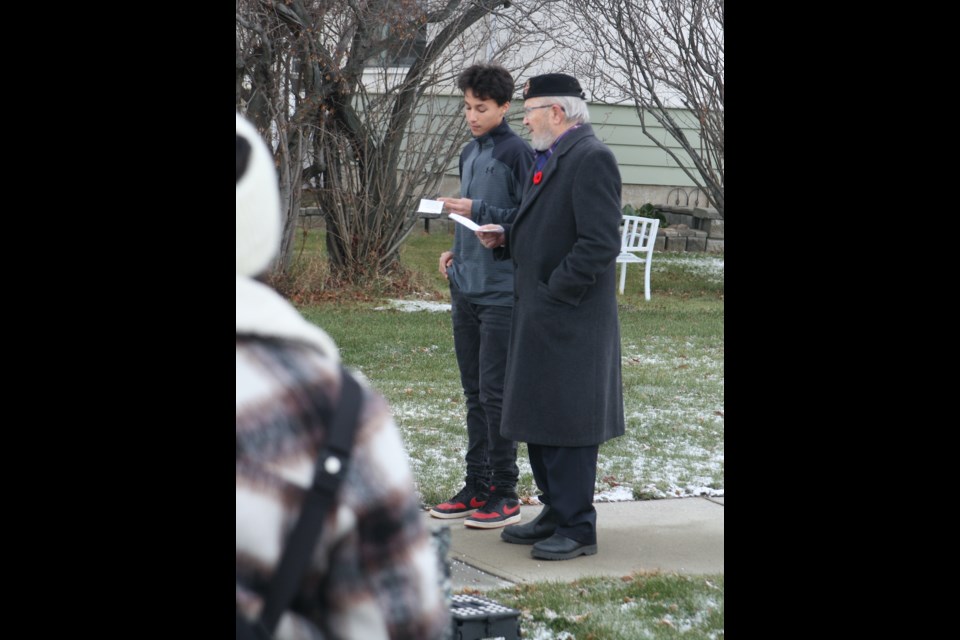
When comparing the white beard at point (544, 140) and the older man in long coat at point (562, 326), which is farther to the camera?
the white beard at point (544, 140)

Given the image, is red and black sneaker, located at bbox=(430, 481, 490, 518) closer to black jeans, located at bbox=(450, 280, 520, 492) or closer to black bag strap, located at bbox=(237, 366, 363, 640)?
black jeans, located at bbox=(450, 280, 520, 492)

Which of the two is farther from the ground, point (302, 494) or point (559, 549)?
point (302, 494)

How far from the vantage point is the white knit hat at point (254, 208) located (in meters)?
1.40

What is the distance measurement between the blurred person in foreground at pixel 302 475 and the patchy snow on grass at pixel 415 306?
11735mm

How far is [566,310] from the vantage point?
4738 millimetres

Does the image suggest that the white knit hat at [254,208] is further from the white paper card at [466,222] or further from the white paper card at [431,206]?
the white paper card at [431,206]

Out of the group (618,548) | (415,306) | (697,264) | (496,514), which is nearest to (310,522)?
(618,548)

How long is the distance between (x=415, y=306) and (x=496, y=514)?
27.2ft

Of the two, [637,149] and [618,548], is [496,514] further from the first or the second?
[637,149]

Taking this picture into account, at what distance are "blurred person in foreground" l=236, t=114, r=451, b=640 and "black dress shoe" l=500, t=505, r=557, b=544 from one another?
3.65m

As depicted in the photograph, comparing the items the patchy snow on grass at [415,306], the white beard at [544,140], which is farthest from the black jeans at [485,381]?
the patchy snow on grass at [415,306]

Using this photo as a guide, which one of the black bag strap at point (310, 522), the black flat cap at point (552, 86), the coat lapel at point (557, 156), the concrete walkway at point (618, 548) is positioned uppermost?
the black flat cap at point (552, 86)

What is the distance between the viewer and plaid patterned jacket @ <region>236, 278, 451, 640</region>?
1349mm
